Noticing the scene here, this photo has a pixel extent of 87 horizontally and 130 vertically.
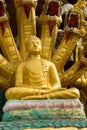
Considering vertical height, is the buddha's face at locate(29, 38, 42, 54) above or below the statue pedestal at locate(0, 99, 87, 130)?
above

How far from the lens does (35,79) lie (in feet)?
24.7

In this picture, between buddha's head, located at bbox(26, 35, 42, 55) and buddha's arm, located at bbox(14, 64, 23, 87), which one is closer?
buddha's arm, located at bbox(14, 64, 23, 87)

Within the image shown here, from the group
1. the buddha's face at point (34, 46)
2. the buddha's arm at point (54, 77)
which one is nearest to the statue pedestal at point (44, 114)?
the buddha's arm at point (54, 77)

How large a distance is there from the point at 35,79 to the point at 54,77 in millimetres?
295

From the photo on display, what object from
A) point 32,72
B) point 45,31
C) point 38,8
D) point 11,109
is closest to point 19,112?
point 11,109

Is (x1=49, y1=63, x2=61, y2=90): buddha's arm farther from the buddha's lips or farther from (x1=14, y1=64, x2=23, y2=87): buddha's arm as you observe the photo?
the buddha's lips

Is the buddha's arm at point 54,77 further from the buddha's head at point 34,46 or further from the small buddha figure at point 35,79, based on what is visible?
the buddha's head at point 34,46

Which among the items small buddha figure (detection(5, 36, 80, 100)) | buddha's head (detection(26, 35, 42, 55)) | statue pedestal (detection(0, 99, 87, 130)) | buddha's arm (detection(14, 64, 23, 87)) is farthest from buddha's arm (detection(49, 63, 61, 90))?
statue pedestal (detection(0, 99, 87, 130))

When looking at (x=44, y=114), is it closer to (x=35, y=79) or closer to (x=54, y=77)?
(x=35, y=79)

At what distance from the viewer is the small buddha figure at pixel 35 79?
7039mm

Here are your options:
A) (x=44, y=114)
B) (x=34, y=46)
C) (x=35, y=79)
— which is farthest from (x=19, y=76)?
(x=44, y=114)

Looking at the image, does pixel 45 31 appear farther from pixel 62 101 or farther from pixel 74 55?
pixel 62 101

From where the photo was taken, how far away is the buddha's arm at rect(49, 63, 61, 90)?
7.57 metres

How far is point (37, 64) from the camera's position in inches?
300
